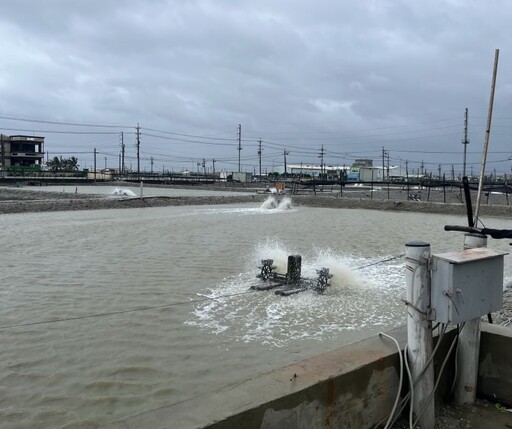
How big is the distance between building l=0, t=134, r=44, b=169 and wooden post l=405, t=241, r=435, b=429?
131 meters

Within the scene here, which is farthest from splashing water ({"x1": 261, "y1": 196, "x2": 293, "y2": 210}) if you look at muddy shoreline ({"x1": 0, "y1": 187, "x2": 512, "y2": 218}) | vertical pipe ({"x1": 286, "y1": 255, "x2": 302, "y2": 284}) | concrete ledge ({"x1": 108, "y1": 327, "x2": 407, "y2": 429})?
concrete ledge ({"x1": 108, "y1": 327, "x2": 407, "y2": 429})

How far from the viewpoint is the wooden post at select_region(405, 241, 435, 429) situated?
397 centimetres

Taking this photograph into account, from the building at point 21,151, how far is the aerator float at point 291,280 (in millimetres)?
124186

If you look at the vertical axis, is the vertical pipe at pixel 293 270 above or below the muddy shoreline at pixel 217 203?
below

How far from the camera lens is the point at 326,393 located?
3.67 meters

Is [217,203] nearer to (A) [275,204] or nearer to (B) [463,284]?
(A) [275,204]

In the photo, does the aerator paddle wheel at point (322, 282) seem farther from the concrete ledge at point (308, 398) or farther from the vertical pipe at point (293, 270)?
the concrete ledge at point (308, 398)

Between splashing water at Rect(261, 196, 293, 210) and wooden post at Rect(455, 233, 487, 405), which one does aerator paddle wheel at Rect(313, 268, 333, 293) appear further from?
splashing water at Rect(261, 196, 293, 210)

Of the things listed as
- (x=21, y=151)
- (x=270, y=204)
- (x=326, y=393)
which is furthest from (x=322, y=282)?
(x=21, y=151)

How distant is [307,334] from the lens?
745 cm

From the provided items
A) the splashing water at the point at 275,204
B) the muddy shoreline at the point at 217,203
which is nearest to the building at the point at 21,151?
the muddy shoreline at the point at 217,203

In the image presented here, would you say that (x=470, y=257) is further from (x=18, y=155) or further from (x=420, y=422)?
(x=18, y=155)

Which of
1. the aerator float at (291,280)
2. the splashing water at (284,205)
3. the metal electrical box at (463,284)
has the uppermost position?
the metal electrical box at (463,284)

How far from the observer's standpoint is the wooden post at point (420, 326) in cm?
397
